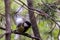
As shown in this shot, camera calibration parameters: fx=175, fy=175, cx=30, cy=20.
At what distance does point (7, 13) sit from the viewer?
0.50 metres

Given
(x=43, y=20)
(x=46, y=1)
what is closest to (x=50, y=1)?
(x=46, y=1)

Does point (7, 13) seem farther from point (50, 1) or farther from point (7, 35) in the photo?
point (50, 1)

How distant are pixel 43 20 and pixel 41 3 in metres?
0.16

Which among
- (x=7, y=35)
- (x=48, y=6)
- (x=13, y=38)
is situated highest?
(x=48, y=6)

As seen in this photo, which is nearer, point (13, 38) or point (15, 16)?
point (15, 16)

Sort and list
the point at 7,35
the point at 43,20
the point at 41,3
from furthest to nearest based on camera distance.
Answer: the point at 43,20, the point at 41,3, the point at 7,35

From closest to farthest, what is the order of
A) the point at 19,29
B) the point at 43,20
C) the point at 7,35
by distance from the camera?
the point at 7,35, the point at 19,29, the point at 43,20

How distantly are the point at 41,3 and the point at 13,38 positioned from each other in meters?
0.34

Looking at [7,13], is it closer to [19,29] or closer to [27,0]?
[19,29]

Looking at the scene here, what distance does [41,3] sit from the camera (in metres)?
1.16

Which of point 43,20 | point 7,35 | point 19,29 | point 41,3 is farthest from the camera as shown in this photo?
point 43,20

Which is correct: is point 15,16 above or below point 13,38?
above

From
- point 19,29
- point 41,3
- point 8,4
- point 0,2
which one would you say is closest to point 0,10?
point 0,2

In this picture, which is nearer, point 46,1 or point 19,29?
point 19,29
